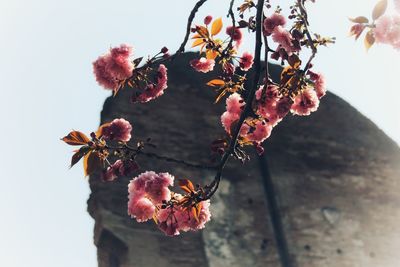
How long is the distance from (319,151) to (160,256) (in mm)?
4070

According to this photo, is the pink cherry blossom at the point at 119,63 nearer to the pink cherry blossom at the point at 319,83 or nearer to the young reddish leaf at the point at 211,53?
the young reddish leaf at the point at 211,53

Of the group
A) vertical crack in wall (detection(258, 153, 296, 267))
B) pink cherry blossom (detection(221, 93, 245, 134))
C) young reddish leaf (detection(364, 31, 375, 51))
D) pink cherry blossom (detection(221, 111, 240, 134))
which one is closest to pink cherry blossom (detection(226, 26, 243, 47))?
pink cherry blossom (detection(221, 93, 245, 134))

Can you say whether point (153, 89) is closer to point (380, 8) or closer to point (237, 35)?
point (237, 35)

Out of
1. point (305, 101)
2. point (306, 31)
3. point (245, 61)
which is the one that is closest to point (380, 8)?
point (306, 31)

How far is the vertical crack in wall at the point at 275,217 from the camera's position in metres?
8.44

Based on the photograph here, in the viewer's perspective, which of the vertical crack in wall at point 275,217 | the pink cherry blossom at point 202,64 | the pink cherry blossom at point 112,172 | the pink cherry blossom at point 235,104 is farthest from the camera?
the vertical crack in wall at point 275,217

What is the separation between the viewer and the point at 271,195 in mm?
8984

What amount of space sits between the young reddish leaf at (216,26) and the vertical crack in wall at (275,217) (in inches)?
211

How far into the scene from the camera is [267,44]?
11.0ft

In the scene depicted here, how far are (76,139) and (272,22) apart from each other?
1486 millimetres

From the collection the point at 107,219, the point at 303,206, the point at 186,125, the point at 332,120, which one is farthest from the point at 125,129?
the point at 332,120

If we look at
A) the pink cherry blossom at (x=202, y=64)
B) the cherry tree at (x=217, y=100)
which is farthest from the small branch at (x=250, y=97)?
the pink cherry blossom at (x=202, y=64)

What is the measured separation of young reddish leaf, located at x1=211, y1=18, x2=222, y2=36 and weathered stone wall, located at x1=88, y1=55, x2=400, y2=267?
395 centimetres

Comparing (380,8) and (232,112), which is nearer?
(380,8)
